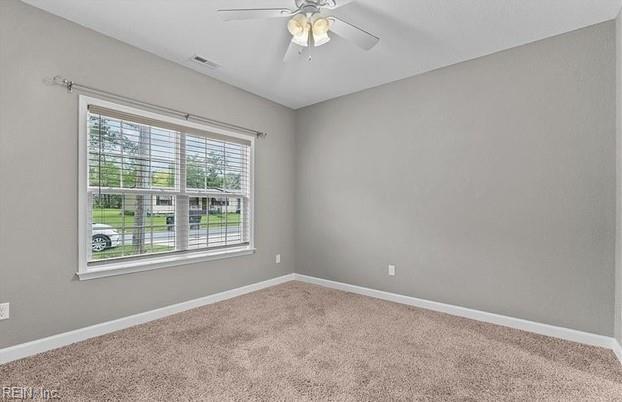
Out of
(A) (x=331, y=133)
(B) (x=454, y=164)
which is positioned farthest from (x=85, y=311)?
(B) (x=454, y=164)

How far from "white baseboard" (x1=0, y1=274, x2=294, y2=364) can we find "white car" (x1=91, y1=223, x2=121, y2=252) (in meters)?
0.65

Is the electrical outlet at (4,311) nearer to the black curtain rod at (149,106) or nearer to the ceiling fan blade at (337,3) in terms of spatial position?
the black curtain rod at (149,106)

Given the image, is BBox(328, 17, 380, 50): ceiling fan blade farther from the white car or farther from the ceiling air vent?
the white car

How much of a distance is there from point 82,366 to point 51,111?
6.19ft

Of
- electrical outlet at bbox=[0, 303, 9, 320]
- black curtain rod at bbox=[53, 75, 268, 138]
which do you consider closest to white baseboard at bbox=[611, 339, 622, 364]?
black curtain rod at bbox=[53, 75, 268, 138]

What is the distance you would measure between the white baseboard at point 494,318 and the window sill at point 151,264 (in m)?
1.49

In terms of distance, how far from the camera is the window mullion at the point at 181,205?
10.4 feet

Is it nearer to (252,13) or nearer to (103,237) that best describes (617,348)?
(252,13)

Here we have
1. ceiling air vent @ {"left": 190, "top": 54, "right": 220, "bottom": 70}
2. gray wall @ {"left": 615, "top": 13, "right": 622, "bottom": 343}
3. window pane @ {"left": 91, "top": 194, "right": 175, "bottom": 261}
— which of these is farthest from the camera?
ceiling air vent @ {"left": 190, "top": 54, "right": 220, "bottom": 70}

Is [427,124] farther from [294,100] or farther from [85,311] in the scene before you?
[85,311]

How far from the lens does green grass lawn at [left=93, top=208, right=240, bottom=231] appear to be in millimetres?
2602

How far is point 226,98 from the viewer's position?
139 inches

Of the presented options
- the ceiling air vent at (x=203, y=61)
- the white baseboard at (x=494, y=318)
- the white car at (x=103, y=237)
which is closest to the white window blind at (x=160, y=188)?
the white car at (x=103, y=237)

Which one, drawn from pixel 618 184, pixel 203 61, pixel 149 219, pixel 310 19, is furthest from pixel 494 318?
pixel 203 61
